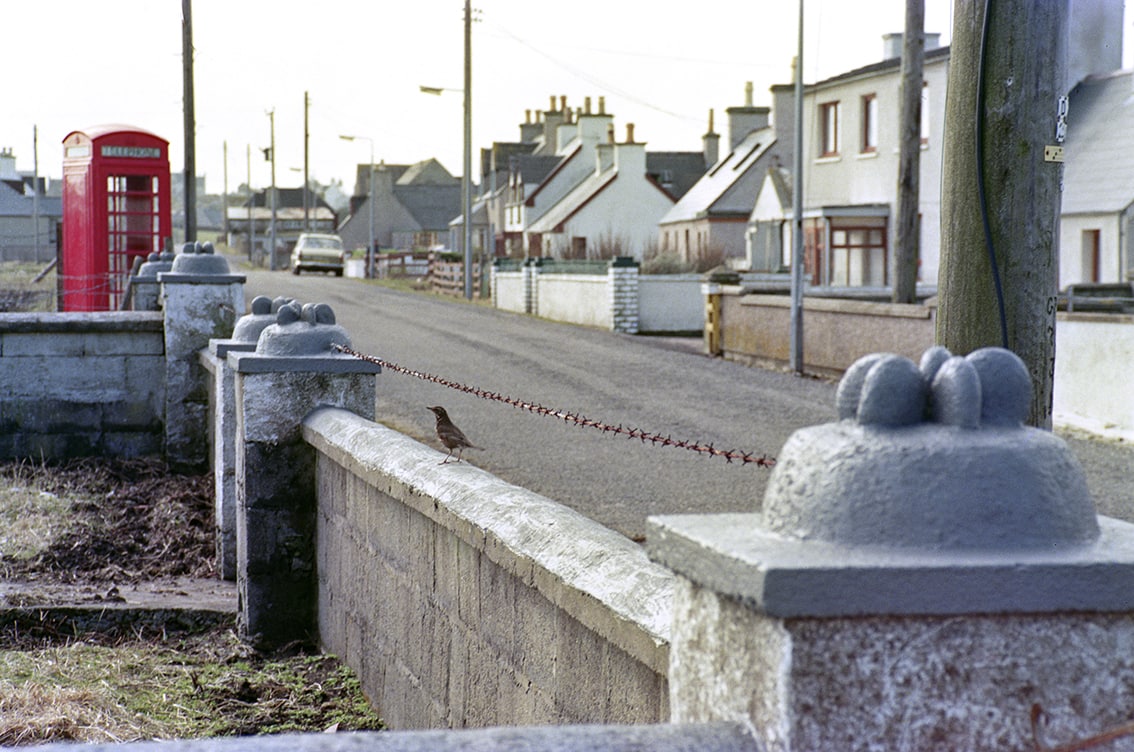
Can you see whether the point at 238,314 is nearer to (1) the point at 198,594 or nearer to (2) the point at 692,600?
(1) the point at 198,594

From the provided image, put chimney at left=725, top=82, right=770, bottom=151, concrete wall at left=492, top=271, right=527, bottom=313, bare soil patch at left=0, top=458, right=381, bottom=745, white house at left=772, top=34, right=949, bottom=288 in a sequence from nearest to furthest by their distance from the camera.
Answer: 1. bare soil patch at left=0, top=458, right=381, bottom=745
2. white house at left=772, top=34, right=949, bottom=288
3. concrete wall at left=492, top=271, right=527, bottom=313
4. chimney at left=725, top=82, right=770, bottom=151

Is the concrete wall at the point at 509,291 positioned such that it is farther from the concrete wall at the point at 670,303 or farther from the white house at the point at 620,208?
the white house at the point at 620,208

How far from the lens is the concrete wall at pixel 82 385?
13.7 m

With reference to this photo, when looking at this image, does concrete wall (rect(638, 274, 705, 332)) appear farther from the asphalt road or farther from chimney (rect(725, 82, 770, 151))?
chimney (rect(725, 82, 770, 151))

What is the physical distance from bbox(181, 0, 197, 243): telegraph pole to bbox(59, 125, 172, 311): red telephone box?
5964 mm

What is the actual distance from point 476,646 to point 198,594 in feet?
14.2

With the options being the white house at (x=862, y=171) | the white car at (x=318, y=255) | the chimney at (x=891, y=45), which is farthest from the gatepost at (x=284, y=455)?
the white car at (x=318, y=255)

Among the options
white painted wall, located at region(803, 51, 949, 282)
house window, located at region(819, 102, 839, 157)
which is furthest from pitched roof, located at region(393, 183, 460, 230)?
house window, located at region(819, 102, 839, 157)

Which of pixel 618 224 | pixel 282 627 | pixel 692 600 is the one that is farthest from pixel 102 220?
pixel 618 224

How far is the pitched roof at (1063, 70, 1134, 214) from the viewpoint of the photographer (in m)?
31.3

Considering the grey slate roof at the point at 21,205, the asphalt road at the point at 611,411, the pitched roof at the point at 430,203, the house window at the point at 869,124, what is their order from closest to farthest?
the asphalt road at the point at 611,411 → the house window at the point at 869,124 → the grey slate roof at the point at 21,205 → the pitched roof at the point at 430,203

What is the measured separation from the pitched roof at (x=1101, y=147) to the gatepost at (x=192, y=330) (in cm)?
2291

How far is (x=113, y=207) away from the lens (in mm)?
21344

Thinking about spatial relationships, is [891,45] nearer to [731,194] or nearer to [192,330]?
[731,194]
